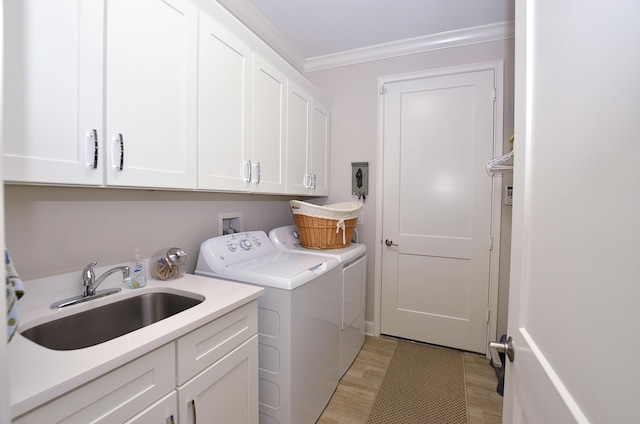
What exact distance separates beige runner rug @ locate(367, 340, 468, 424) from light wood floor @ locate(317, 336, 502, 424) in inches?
1.8

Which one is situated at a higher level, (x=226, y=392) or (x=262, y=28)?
(x=262, y=28)

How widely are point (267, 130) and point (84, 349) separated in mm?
1437

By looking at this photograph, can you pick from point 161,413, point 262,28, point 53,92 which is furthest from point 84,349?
point 262,28

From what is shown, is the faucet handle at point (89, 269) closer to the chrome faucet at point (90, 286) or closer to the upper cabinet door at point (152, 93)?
the chrome faucet at point (90, 286)

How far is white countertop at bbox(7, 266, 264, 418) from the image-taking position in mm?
652

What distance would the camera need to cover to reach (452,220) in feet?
8.29

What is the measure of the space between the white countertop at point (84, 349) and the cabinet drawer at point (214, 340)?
0.15 ft

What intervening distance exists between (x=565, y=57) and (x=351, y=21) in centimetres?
211

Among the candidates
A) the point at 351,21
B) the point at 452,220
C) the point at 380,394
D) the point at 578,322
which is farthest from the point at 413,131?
the point at 578,322

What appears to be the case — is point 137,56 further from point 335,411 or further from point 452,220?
point 452,220

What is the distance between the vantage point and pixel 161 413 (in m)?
0.91

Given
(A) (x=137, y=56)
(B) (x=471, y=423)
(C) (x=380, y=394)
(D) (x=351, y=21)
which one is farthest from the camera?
(D) (x=351, y=21)

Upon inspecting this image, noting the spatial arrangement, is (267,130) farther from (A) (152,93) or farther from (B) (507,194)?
(B) (507,194)

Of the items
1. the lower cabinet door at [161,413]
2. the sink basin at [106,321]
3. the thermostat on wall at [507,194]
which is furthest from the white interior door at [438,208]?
the lower cabinet door at [161,413]
